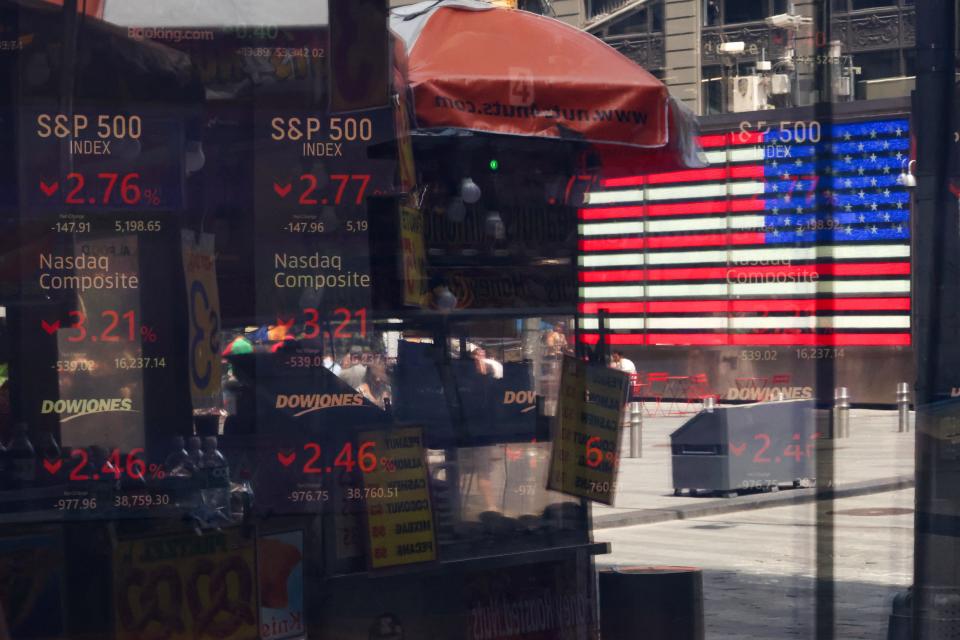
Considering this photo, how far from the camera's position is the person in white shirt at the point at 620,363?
586 centimetres

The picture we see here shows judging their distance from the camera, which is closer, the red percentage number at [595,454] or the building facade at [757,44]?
the building facade at [757,44]

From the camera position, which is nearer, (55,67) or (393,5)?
(55,67)

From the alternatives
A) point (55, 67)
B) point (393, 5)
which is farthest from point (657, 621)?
point (55, 67)

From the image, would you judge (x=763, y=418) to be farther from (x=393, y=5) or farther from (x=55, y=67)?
(x=55, y=67)

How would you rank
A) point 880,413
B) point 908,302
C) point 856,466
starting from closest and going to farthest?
point 908,302, point 880,413, point 856,466

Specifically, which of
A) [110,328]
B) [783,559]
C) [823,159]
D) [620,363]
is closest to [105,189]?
[110,328]

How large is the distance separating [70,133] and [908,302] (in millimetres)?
4618

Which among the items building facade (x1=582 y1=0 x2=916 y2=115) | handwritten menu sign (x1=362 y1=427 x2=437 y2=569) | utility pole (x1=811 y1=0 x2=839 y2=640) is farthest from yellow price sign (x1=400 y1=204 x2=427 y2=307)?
utility pole (x1=811 y1=0 x2=839 y2=640)

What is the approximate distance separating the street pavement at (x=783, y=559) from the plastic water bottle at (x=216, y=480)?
3601mm

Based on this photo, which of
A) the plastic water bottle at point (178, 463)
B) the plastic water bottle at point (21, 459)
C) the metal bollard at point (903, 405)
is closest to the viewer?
the plastic water bottle at point (21, 459)

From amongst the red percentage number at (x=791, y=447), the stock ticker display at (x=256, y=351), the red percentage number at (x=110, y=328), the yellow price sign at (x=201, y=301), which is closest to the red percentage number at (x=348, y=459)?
the stock ticker display at (x=256, y=351)

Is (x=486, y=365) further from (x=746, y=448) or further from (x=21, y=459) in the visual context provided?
(x=746, y=448)

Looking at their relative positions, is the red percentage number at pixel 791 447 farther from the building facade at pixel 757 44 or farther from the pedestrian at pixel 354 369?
the pedestrian at pixel 354 369

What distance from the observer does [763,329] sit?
5.80 m
